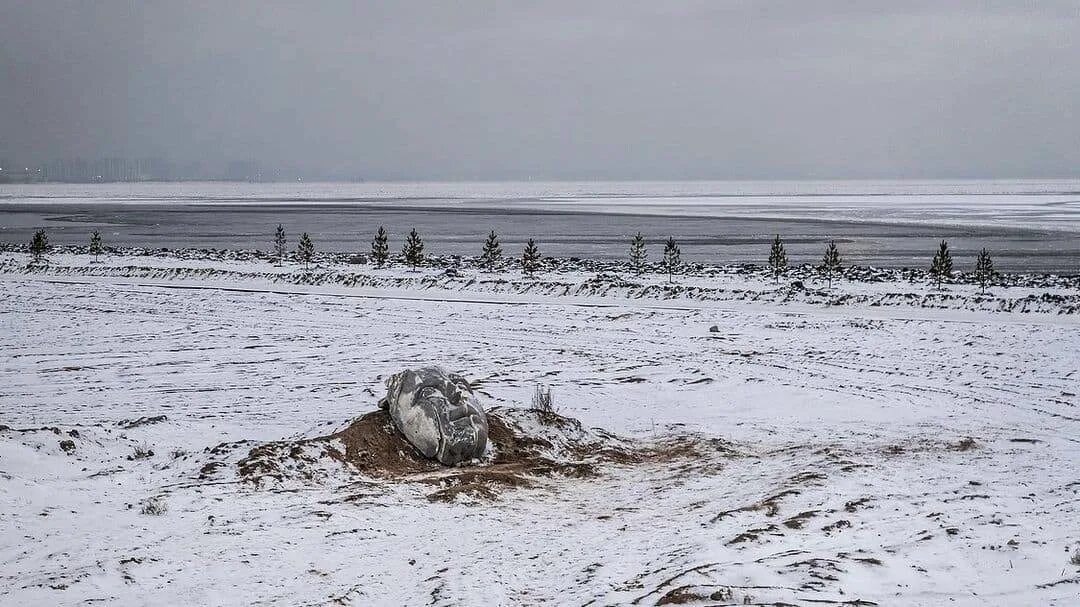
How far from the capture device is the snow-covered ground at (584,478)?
6.98m

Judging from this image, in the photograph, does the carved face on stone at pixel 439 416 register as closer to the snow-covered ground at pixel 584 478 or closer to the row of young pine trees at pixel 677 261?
the snow-covered ground at pixel 584 478

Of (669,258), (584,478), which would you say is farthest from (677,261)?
(584,478)

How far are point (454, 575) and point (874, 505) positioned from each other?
13.1ft

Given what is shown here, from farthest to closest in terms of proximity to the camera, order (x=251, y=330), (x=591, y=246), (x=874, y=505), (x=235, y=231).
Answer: (x=235, y=231)
(x=591, y=246)
(x=251, y=330)
(x=874, y=505)

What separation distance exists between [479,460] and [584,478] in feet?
4.14

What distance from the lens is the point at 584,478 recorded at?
10.6 metres

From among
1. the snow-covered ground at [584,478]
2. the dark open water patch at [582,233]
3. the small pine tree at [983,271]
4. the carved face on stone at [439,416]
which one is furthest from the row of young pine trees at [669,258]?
the carved face on stone at [439,416]

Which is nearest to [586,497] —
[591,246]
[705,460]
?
[705,460]

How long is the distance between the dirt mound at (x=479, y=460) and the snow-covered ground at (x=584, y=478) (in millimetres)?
224

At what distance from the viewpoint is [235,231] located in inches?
2628

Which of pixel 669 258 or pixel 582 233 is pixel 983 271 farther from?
pixel 582 233

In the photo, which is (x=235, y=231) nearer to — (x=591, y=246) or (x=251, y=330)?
(x=591, y=246)

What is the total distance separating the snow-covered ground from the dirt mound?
22 cm

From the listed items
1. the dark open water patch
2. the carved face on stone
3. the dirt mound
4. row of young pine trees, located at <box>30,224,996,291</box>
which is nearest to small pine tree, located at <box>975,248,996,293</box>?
row of young pine trees, located at <box>30,224,996,291</box>
